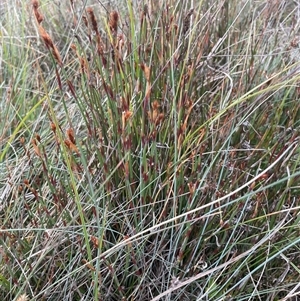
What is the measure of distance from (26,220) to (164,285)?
0.41 meters

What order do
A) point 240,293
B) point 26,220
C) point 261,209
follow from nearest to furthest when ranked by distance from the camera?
point 240,293, point 261,209, point 26,220

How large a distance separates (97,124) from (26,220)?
33 centimetres

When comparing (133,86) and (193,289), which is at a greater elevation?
(133,86)

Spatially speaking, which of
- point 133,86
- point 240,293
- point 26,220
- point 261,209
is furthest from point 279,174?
point 26,220

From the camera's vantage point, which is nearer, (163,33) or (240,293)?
(240,293)

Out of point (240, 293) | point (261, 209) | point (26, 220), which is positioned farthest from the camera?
point (26, 220)

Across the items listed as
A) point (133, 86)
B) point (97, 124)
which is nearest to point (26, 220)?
point (97, 124)

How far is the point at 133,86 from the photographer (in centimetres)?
126

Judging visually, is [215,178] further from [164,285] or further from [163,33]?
[163,33]

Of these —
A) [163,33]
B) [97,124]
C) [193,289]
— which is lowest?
[193,289]

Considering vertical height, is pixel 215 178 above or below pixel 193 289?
above

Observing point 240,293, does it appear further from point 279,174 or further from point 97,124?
point 97,124

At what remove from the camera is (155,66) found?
51.9 inches

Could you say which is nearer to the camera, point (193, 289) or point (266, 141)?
point (193, 289)
